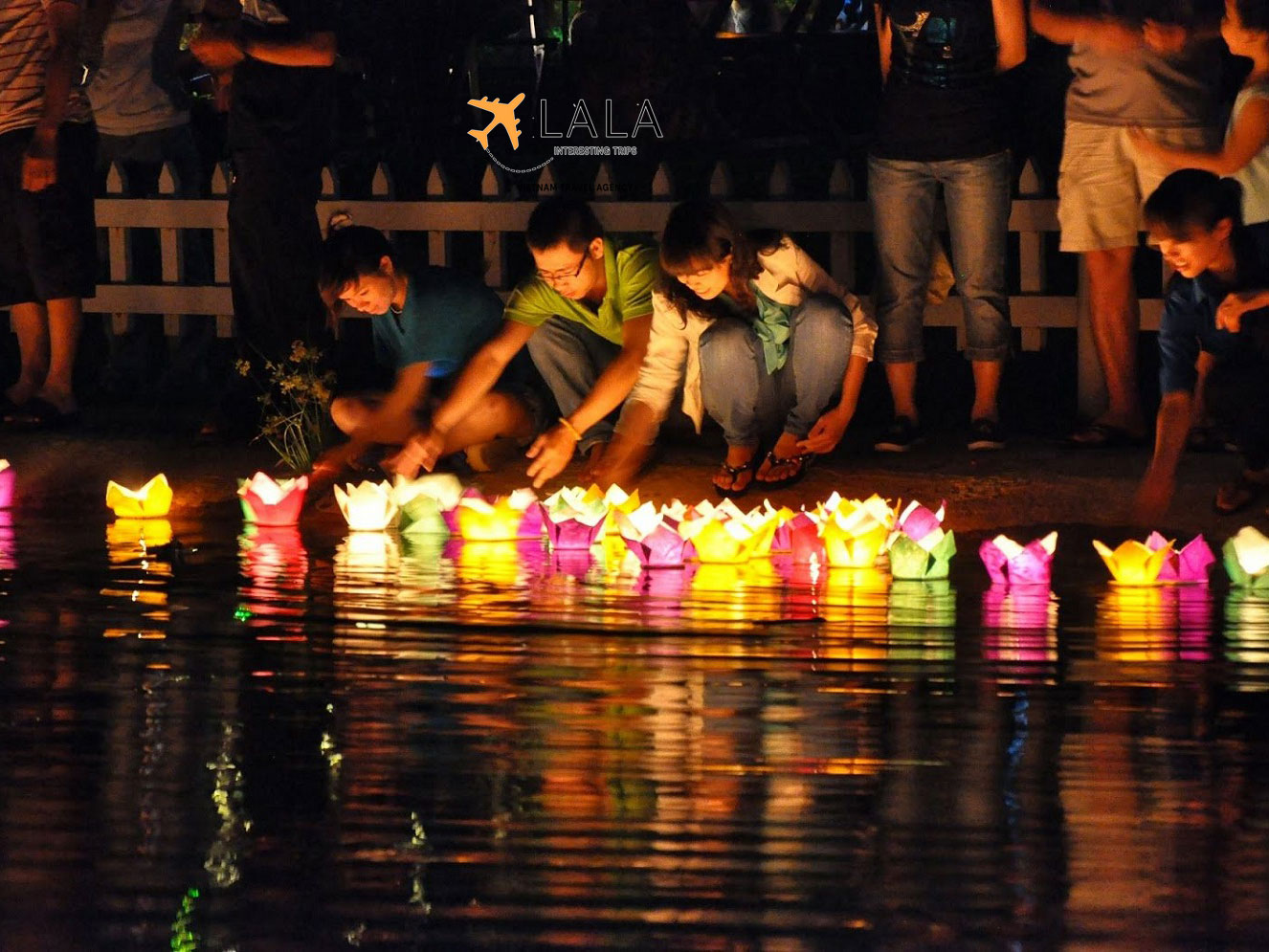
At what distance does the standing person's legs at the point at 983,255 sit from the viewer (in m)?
8.62

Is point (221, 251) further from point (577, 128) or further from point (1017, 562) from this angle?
point (577, 128)

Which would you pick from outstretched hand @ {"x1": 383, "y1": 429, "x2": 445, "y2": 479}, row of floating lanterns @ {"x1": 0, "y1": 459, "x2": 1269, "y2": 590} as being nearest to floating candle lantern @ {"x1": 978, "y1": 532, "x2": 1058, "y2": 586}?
row of floating lanterns @ {"x1": 0, "y1": 459, "x2": 1269, "y2": 590}

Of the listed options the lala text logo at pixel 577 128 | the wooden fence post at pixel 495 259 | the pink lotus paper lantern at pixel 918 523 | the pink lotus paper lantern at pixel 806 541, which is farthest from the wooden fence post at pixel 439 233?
the lala text logo at pixel 577 128

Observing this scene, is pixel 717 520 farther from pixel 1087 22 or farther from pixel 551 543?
pixel 1087 22

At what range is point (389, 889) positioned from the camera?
391 cm

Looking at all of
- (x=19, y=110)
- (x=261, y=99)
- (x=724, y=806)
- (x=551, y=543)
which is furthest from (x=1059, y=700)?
(x=19, y=110)

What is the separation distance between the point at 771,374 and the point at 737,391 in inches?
7.4

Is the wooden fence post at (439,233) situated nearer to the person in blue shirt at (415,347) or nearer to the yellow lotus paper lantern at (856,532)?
the person in blue shirt at (415,347)

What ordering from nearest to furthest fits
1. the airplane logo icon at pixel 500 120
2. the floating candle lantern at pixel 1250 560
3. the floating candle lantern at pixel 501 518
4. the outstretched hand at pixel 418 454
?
the floating candle lantern at pixel 1250 560 → the floating candle lantern at pixel 501 518 → the outstretched hand at pixel 418 454 → the airplane logo icon at pixel 500 120

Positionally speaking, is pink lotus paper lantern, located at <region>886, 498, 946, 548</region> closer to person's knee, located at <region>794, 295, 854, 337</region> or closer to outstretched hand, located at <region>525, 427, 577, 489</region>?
person's knee, located at <region>794, 295, 854, 337</region>

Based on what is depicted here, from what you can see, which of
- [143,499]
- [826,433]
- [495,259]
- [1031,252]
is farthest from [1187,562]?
[495,259]

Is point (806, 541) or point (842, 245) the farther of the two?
point (842, 245)

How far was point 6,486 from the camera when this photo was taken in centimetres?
882

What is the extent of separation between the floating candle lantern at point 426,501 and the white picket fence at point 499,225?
218 cm
